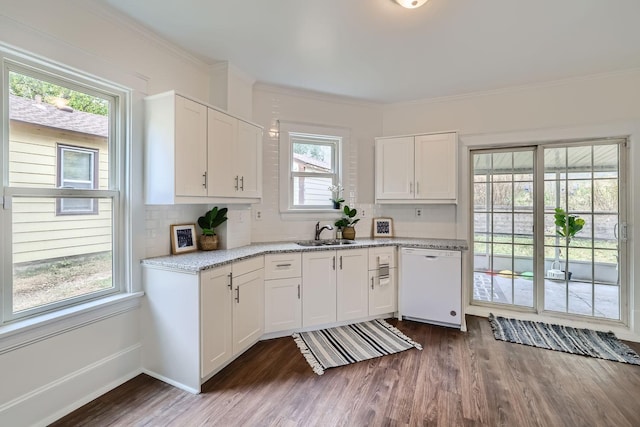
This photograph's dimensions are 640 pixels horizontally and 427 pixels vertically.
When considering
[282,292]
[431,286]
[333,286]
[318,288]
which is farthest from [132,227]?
[431,286]

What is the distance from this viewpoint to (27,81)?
1.78m

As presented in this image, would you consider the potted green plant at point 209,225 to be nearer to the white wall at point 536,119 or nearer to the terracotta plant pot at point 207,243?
the terracotta plant pot at point 207,243

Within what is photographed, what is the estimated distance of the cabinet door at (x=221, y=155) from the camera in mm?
2482

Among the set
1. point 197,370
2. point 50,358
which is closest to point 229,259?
point 197,370

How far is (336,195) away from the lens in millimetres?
3814

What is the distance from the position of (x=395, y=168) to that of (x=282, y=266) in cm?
186

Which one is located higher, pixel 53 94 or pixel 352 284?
pixel 53 94

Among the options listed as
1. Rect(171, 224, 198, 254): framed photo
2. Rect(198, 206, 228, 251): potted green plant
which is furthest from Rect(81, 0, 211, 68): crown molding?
Rect(171, 224, 198, 254): framed photo

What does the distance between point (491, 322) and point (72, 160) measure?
4.20 m

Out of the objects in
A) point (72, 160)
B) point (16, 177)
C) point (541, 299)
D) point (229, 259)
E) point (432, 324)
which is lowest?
point (432, 324)

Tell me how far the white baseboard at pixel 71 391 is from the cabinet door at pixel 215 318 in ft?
2.14

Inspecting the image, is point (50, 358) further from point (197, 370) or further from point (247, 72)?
point (247, 72)

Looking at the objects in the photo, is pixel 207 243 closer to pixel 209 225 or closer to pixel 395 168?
pixel 209 225

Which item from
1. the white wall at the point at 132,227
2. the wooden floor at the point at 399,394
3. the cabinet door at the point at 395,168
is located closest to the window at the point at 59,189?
the white wall at the point at 132,227
